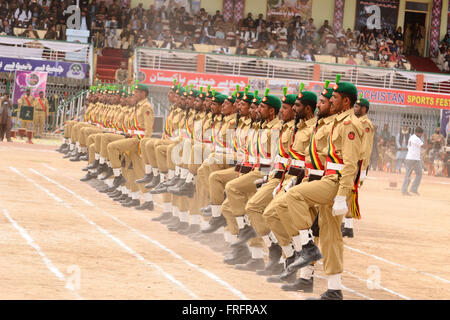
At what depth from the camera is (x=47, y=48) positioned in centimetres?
3628

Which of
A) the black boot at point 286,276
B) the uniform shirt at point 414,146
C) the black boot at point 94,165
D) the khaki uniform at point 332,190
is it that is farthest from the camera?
the uniform shirt at point 414,146

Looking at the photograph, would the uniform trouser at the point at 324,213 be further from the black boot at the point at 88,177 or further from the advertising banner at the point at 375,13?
the advertising banner at the point at 375,13

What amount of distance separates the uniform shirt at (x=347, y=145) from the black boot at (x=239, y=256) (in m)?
2.44

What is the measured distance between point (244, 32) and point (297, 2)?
4.38 m

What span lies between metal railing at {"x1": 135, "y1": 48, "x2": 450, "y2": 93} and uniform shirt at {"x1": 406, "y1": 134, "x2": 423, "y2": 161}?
1269 centimetres

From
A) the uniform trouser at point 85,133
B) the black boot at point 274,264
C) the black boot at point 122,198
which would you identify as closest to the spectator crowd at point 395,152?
the uniform trouser at point 85,133

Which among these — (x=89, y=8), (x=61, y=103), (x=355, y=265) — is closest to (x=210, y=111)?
(x=355, y=265)

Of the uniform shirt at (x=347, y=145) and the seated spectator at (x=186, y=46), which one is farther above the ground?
the seated spectator at (x=186, y=46)

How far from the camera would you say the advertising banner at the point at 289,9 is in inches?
1689

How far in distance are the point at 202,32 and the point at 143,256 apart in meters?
30.6

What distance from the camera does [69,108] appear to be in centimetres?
3569

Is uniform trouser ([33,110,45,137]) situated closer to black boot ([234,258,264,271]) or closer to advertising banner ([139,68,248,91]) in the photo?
advertising banner ([139,68,248,91])

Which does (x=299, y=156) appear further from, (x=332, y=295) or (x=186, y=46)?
(x=186, y=46)

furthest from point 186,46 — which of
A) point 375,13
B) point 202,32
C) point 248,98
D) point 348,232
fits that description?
point 248,98
